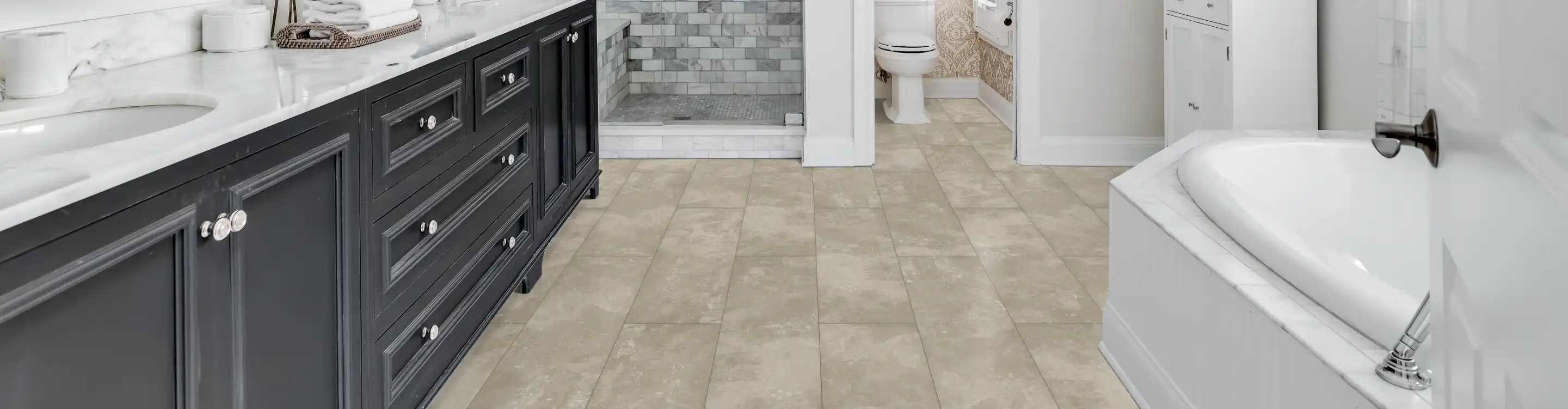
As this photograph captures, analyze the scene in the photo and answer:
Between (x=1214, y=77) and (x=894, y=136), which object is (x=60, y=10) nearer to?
(x=1214, y=77)

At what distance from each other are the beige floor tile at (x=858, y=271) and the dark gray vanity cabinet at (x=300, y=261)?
85cm

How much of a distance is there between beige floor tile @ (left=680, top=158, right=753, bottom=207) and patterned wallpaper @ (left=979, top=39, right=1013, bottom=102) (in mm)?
1796

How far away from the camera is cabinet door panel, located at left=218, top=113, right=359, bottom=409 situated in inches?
51.9

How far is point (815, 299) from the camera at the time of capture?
2.80 m

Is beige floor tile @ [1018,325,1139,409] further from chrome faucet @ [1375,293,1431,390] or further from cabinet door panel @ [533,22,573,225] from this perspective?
cabinet door panel @ [533,22,573,225]

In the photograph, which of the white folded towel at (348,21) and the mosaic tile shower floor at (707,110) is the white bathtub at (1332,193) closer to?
the white folded towel at (348,21)

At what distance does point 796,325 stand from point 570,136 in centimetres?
121

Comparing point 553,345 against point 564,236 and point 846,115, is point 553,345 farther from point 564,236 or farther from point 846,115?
point 846,115

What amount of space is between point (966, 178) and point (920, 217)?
0.73 meters

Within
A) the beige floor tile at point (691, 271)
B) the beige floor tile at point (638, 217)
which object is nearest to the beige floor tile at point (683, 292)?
the beige floor tile at point (691, 271)

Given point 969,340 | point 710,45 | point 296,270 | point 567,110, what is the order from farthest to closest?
point 710,45 → point 567,110 → point 969,340 → point 296,270

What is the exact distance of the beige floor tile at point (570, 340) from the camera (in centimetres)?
216

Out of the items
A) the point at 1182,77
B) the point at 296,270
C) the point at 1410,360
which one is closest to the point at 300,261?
the point at 296,270

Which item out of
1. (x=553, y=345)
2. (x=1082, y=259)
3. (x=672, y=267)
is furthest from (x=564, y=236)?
(x=1082, y=259)
